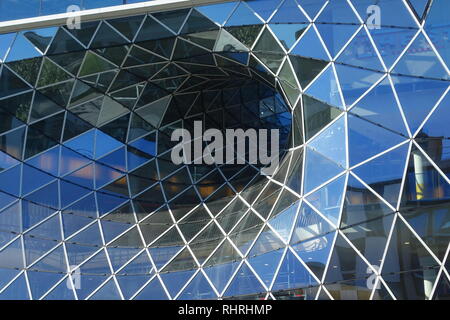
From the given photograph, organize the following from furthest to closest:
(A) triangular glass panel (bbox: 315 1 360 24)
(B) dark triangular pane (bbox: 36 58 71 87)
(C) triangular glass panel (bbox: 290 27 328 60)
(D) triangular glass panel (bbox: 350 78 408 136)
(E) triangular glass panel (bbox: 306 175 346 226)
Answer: (B) dark triangular pane (bbox: 36 58 71 87) < (C) triangular glass panel (bbox: 290 27 328 60) < (A) triangular glass panel (bbox: 315 1 360 24) < (E) triangular glass panel (bbox: 306 175 346 226) < (D) triangular glass panel (bbox: 350 78 408 136)

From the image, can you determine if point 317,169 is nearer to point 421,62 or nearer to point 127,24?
point 421,62

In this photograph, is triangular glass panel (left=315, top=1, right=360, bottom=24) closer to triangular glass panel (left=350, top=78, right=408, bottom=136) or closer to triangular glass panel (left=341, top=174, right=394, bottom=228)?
triangular glass panel (left=350, top=78, right=408, bottom=136)

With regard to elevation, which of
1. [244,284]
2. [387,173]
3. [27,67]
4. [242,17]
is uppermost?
[242,17]

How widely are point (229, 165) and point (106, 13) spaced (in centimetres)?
1017

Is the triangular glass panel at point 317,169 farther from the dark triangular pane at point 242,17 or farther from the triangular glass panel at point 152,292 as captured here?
the triangular glass panel at point 152,292

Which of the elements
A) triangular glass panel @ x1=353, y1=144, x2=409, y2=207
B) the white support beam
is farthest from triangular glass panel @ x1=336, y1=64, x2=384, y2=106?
the white support beam

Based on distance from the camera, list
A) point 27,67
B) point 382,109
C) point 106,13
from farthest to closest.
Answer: point 27,67 → point 106,13 → point 382,109

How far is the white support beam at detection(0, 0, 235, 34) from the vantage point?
61.7ft

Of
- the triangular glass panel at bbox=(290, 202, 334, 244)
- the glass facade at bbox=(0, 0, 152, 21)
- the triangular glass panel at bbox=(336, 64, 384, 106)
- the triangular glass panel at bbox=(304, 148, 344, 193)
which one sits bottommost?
the triangular glass panel at bbox=(290, 202, 334, 244)

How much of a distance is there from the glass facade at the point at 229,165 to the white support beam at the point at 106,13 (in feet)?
1.00

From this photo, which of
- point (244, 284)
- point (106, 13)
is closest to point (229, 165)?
point (244, 284)

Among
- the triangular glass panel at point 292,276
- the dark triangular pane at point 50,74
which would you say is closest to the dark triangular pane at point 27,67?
the dark triangular pane at point 50,74

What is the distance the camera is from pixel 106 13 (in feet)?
62.6

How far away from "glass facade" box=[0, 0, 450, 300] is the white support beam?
0.30m
